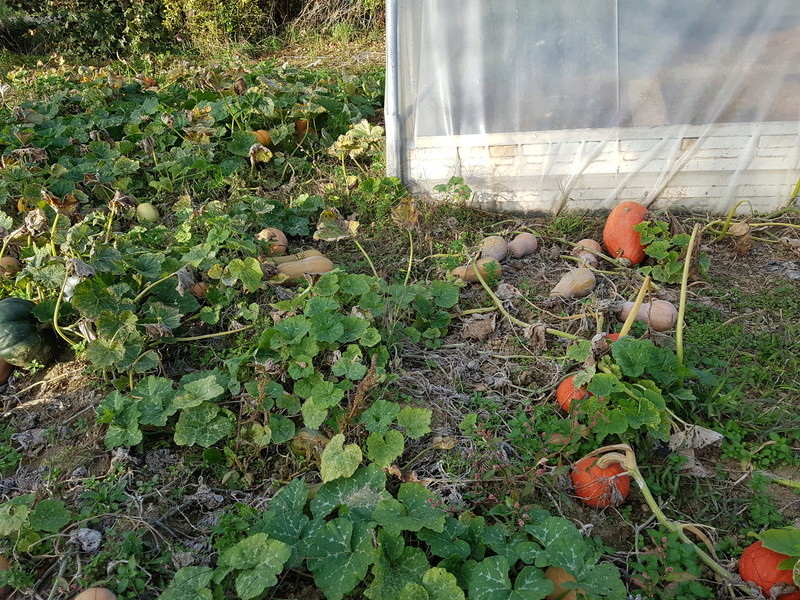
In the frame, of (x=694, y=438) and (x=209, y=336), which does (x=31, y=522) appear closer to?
→ (x=209, y=336)

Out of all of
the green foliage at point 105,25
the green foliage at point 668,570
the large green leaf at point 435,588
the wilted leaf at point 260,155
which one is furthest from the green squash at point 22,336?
the green foliage at point 105,25

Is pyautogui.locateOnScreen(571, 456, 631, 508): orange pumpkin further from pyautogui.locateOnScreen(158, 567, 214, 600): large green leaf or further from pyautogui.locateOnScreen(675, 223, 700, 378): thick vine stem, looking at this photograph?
pyautogui.locateOnScreen(158, 567, 214, 600): large green leaf

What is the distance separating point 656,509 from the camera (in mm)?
1750

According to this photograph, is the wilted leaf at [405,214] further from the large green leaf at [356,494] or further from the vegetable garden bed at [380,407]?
the large green leaf at [356,494]

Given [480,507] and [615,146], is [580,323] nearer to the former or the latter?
[480,507]

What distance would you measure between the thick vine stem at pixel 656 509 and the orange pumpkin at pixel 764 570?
2.0 inches

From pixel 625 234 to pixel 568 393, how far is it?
4.10 feet

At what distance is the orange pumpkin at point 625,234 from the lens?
3008 mm

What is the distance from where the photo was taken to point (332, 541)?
5.41 ft

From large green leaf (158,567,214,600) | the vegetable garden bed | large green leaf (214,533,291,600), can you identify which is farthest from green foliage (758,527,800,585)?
large green leaf (158,567,214,600)

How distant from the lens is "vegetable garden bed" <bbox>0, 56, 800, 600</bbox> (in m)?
1.66

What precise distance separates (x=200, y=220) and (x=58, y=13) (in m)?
5.86

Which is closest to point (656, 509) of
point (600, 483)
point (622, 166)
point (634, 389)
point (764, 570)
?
point (600, 483)

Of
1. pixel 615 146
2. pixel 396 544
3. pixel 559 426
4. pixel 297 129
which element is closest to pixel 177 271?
pixel 396 544
